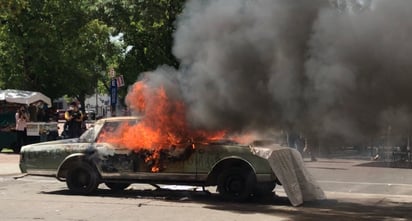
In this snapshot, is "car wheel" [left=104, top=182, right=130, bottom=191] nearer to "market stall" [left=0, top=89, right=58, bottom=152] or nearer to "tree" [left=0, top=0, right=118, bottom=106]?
"market stall" [left=0, top=89, right=58, bottom=152]

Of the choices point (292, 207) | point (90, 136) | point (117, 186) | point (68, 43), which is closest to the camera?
point (292, 207)

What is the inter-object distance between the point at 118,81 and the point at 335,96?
36.2 ft

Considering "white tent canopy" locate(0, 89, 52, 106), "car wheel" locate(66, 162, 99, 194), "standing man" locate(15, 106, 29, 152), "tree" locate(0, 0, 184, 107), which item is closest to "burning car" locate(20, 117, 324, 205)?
"car wheel" locate(66, 162, 99, 194)

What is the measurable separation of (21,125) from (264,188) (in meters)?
12.4

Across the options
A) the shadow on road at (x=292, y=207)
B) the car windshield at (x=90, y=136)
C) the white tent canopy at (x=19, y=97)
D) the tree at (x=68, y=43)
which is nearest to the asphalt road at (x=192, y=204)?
the shadow on road at (x=292, y=207)

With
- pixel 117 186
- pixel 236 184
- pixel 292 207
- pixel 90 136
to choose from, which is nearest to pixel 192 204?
pixel 236 184

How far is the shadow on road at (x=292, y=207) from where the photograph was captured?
8.78 m

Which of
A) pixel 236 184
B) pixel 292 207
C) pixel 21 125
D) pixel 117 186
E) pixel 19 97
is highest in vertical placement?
pixel 19 97

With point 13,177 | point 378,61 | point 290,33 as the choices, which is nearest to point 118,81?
point 13,177

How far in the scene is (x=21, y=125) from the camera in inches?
786

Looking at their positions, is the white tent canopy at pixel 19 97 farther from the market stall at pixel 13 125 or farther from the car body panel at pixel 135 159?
the car body panel at pixel 135 159

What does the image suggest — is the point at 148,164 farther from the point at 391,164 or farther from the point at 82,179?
the point at 391,164

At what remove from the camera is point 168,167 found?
10.1 metres

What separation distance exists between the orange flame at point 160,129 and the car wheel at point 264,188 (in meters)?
1.08
